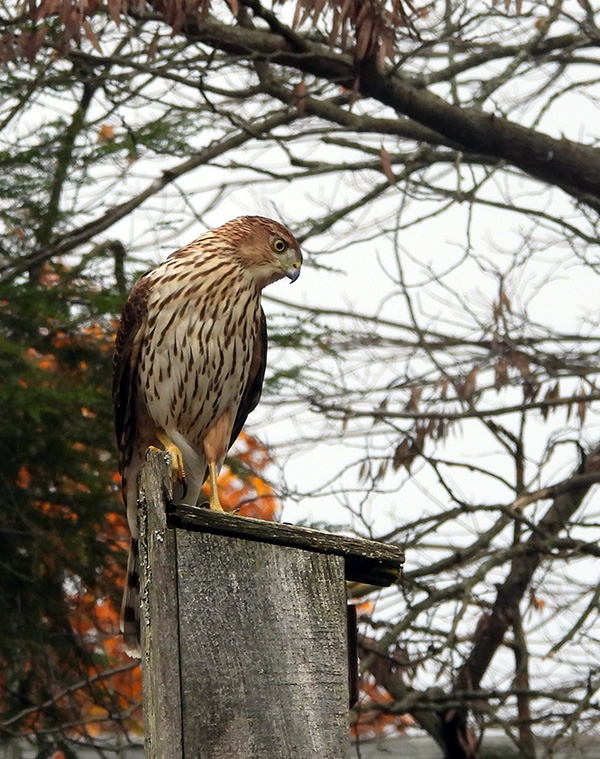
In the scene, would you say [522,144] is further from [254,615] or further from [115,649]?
[254,615]

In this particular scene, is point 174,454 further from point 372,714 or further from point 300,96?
point 372,714

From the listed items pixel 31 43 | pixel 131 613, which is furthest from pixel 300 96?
pixel 131 613

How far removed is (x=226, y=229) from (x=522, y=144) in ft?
7.62

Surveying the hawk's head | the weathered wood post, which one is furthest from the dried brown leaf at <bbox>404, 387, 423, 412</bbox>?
the weathered wood post

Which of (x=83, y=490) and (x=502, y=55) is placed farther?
(x=502, y=55)

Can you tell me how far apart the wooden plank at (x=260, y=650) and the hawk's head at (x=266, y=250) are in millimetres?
1890

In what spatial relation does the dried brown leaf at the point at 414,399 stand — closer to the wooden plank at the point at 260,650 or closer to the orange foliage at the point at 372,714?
the orange foliage at the point at 372,714

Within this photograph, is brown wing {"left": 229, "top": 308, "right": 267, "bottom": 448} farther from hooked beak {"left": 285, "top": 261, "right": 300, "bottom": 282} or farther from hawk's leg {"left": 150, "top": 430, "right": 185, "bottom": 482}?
hawk's leg {"left": 150, "top": 430, "right": 185, "bottom": 482}

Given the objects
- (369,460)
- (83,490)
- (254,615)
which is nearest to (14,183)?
(83,490)

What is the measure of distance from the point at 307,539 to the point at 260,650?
234 mm

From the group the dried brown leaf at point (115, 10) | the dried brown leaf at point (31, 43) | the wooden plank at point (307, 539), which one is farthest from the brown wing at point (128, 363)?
the wooden plank at point (307, 539)

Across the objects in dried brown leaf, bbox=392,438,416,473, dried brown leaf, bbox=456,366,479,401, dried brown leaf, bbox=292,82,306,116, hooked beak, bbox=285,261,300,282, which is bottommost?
hooked beak, bbox=285,261,300,282

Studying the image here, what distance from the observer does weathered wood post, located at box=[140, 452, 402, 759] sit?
2.20m

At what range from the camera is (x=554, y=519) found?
6.52m
